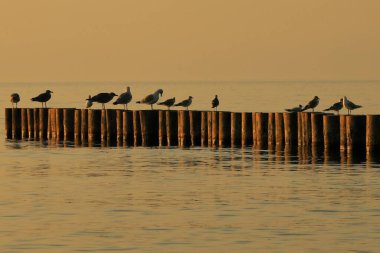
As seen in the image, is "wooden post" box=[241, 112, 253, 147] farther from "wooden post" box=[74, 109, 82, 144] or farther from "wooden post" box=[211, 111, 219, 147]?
"wooden post" box=[74, 109, 82, 144]

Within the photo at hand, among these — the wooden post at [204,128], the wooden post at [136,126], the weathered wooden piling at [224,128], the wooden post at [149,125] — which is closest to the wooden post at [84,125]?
the wooden post at [136,126]

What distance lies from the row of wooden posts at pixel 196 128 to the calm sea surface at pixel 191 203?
1573 mm

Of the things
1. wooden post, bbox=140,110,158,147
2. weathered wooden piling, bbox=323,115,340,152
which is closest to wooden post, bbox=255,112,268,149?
weathered wooden piling, bbox=323,115,340,152

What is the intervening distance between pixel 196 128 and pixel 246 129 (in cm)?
227

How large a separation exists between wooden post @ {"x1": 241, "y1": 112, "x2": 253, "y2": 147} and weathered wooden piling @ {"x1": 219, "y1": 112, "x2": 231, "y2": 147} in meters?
0.60

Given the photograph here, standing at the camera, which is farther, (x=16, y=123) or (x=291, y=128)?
(x=16, y=123)

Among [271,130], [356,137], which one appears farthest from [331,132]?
[271,130]

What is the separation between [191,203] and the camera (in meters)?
27.4

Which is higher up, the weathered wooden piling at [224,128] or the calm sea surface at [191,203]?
the weathered wooden piling at [224,128]

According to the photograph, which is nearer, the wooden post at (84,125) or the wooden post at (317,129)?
the wooden post at (317,129)

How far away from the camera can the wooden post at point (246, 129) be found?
4447 cm

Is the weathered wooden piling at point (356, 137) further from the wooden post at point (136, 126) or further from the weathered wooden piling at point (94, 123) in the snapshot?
the weathered wooden piling at point (94, 123)

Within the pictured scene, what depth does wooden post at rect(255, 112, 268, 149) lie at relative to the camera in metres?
43.8

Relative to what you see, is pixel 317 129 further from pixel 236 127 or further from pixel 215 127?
pixel 215 127
